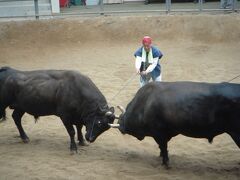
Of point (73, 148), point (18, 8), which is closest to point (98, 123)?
point (73, 148)

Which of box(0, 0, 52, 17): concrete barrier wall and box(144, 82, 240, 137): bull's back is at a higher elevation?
box(0, 0, 52, 17): concrete barrier wall

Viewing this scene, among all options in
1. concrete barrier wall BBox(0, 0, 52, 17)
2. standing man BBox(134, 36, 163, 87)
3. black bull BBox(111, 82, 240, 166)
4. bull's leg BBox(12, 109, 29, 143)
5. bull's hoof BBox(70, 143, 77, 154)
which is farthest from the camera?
concrete barrier wall BBox(0, 0, 52, 17)

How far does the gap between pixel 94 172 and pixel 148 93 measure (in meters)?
1.59

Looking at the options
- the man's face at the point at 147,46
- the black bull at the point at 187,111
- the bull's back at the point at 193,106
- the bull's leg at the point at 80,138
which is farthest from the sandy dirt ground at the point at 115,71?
the man's face at the point at 147,46

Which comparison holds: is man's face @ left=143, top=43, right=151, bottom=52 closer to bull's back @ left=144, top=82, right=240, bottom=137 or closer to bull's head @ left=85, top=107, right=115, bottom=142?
bull's head @ left=85, top=107, right=115, bottom=142

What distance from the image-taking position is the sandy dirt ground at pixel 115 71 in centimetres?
809

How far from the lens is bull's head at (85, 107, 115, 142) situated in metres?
8.71

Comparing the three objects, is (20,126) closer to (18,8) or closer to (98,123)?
(98,123)

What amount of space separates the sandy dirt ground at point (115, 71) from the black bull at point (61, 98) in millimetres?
553

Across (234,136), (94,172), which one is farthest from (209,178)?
(94,172)

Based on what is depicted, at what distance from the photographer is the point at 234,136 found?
743cm

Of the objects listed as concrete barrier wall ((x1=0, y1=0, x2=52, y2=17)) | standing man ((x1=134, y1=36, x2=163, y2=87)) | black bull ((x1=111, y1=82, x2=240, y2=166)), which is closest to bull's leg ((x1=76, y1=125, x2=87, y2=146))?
black bull ((x1=111, y1=82, x2=240, y2=166))

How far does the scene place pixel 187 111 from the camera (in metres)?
7.58

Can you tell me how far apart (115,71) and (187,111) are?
822cm
